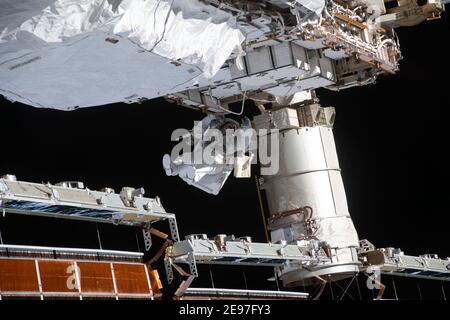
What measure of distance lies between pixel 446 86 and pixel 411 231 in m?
2.35

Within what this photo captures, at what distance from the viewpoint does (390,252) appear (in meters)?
11.9

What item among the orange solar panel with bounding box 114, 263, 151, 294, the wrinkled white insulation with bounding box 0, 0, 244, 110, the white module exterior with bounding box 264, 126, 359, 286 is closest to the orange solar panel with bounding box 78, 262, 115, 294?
the orange solar panel with bounding box 114, 263, 151, 294

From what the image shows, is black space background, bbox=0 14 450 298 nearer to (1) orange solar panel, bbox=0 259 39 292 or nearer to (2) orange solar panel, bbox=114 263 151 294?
(2) orange solar panel, bbox=114 263 151 294

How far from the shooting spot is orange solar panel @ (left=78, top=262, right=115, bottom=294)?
26.4 feet

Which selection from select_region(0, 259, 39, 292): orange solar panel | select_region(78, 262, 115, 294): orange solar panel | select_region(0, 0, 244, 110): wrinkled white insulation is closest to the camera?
select_region(0, 0, 244, 110): wrinkled white insulation

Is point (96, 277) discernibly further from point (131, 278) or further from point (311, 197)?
point (311, 197)

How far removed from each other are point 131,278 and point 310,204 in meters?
3.48

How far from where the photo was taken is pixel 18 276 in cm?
747

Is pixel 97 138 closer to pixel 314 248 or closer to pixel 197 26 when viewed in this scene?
pixel 314 248

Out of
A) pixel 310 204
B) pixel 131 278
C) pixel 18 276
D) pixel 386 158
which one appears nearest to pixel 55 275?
pixel 18 276

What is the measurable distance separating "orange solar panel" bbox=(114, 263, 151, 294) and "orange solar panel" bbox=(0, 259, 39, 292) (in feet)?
3.10

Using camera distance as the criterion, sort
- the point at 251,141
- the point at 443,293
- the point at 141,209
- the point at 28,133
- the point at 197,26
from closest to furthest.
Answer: the point at 197,26 < the point at 141,209 < the point at 28,133 < the point at 251,141 < the point at 443,293
